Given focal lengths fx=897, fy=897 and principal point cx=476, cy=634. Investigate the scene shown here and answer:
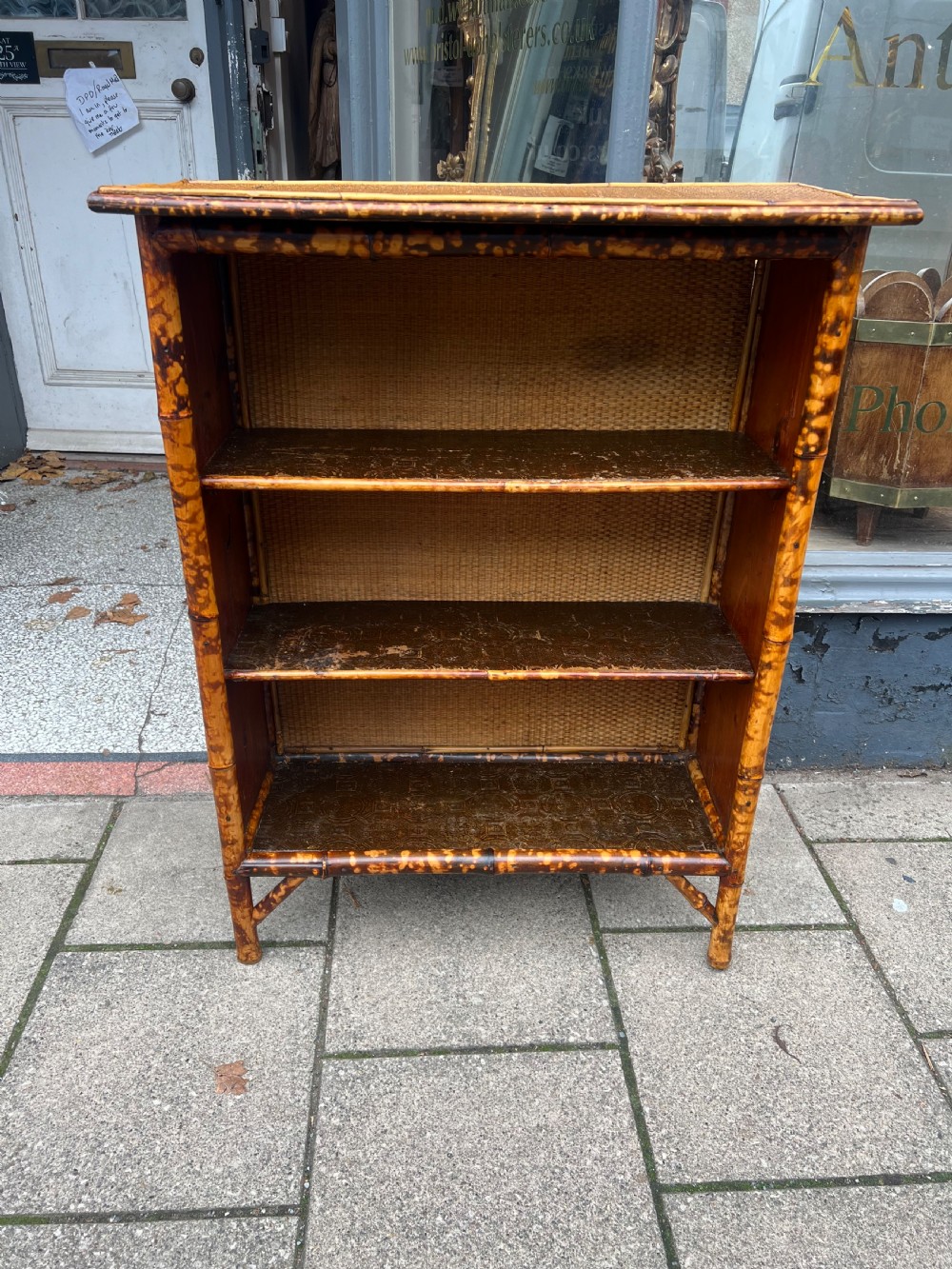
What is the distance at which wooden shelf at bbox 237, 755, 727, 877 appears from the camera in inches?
77.8

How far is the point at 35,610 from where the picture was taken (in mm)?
3408

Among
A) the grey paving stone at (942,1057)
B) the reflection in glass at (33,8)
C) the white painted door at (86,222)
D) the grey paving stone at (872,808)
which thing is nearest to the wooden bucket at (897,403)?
the grey paving stone at (872,808)

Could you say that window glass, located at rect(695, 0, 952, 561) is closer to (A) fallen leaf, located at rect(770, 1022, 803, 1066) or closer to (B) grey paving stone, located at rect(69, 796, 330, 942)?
(A) fallen leaf, located at rect(770, 1022, 803, 1066)

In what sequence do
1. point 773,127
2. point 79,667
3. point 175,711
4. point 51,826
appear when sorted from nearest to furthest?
point 51,826 < point 773,127 < point 175,711 < point 79,667

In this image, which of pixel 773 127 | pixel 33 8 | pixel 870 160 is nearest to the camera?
pixel 870 160

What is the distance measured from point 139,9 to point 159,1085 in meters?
4.19

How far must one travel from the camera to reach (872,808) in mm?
2645

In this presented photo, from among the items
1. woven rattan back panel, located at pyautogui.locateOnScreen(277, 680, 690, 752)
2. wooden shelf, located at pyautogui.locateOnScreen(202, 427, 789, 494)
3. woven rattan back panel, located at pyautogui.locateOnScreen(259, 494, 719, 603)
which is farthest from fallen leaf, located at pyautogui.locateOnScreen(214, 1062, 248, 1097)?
wooden shelf, located at pyautogui.locateOnScreen(202, 427, 789, 494)

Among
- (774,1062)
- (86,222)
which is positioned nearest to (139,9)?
Answer: (86,222)

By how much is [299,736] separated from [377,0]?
2071 millimetres

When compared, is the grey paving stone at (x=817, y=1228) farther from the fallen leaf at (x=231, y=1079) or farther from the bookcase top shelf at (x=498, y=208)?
the bookcase top shelf at (x=498, y=208)

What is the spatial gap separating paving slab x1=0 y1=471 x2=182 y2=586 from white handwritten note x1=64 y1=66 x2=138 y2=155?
154 centimetres

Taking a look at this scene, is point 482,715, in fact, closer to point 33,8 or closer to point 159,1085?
point 159,1085

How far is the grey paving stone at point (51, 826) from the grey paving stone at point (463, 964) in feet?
2.44
